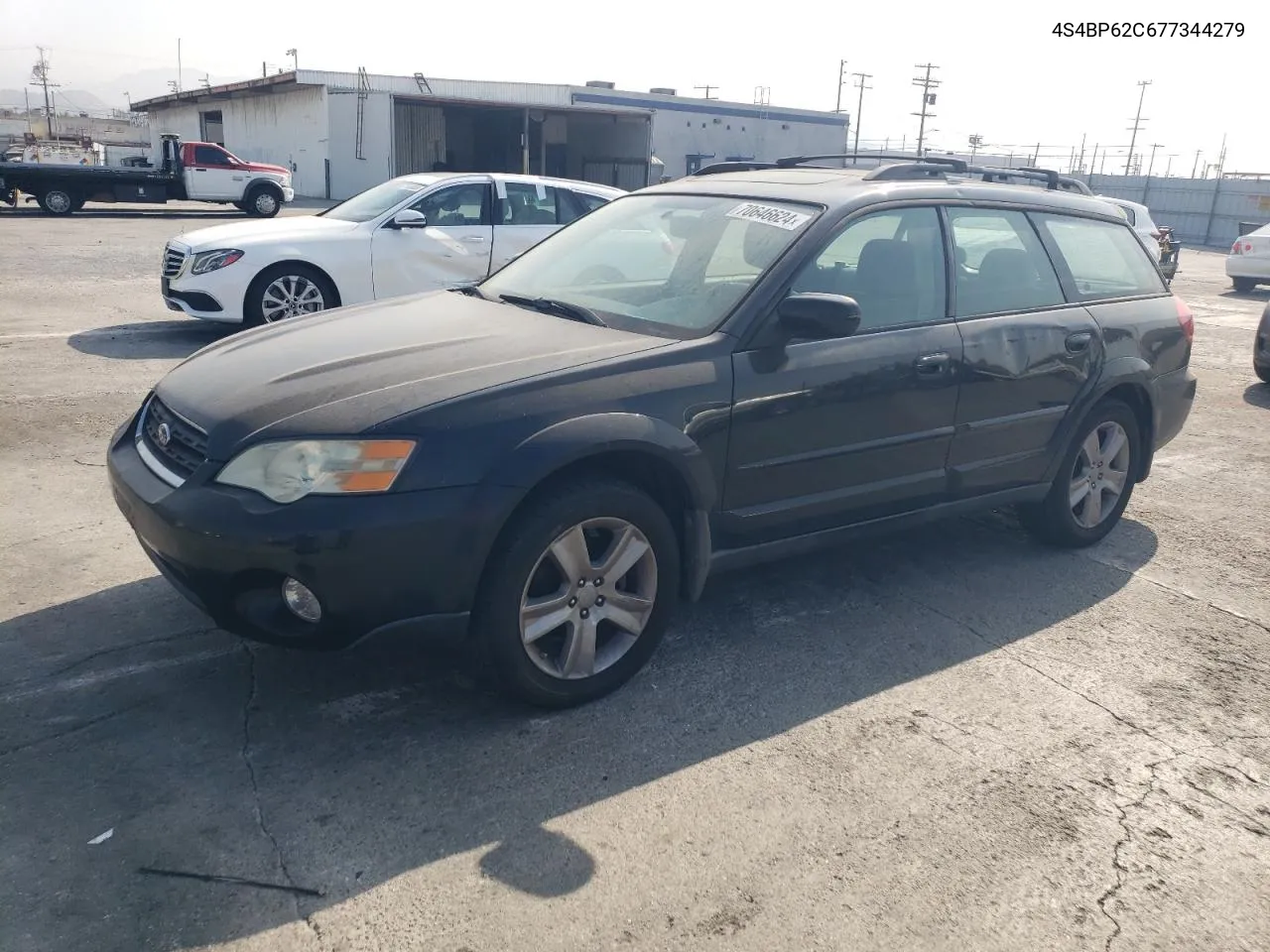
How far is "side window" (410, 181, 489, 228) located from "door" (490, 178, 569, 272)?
0.16 m

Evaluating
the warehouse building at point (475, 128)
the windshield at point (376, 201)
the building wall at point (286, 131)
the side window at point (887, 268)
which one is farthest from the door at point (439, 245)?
the building wall at point (286, 131)

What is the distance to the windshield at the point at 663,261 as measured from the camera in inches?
154

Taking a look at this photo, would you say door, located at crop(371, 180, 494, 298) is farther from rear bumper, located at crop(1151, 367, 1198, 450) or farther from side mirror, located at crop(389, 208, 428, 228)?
rear bumper, located at crop(1151, 367, 1198, 450)

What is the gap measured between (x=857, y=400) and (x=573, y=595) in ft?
4.56

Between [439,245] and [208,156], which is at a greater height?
[208,156]

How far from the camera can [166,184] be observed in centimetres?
2631

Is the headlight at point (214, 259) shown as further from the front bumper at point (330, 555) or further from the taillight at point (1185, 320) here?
the taillight at point (1185, 320)

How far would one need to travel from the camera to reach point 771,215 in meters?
4.15

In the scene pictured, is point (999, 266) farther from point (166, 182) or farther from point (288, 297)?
point (166, 182)

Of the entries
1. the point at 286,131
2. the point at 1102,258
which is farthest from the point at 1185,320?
the point at 286,131

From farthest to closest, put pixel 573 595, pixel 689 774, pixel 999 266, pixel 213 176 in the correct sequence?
pixel 213 176 → pixel 999 266 → pixel 573 595 → pixel 689 774

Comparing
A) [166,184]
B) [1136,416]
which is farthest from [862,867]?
[166,184]

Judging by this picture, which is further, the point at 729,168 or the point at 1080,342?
the point at 729,168

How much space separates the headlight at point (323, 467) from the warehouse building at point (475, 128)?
112ft
